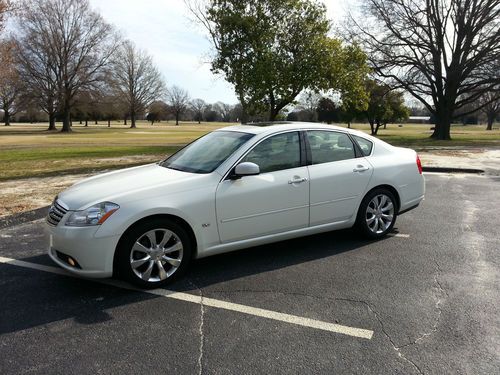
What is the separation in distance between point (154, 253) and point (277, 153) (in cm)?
178

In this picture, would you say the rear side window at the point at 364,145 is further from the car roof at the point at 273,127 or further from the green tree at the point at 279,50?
the green tree at the point at 279,50

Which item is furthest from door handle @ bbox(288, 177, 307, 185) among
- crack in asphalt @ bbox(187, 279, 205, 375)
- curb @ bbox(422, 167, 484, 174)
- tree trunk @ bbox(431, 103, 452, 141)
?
tree trunk @ bbox(431, 103, 452, 141)

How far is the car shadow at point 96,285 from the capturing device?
350 centimetres

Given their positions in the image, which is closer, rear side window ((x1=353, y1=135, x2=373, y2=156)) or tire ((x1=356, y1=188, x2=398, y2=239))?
tire ((x1=356, y1=188, x2=398, y2=239))

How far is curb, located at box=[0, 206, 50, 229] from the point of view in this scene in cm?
644

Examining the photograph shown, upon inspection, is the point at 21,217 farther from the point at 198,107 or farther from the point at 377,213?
the point at 198,107

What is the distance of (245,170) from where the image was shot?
425 cm

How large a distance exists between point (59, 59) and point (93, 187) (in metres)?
56.5

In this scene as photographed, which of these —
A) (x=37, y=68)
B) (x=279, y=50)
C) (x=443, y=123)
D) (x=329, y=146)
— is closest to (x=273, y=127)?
(x=329, y=146)

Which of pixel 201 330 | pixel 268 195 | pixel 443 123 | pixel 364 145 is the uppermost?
pixel 443 123

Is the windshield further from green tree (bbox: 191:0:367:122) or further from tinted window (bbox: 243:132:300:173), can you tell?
green tree (bbox: 191:0:367:122)

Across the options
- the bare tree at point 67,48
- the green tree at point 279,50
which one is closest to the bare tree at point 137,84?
the bare tree at point 67,48

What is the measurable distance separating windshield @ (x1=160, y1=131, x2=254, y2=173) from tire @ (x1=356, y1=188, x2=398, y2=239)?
5.91 feet

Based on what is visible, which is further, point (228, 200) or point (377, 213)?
point (377, 213)
